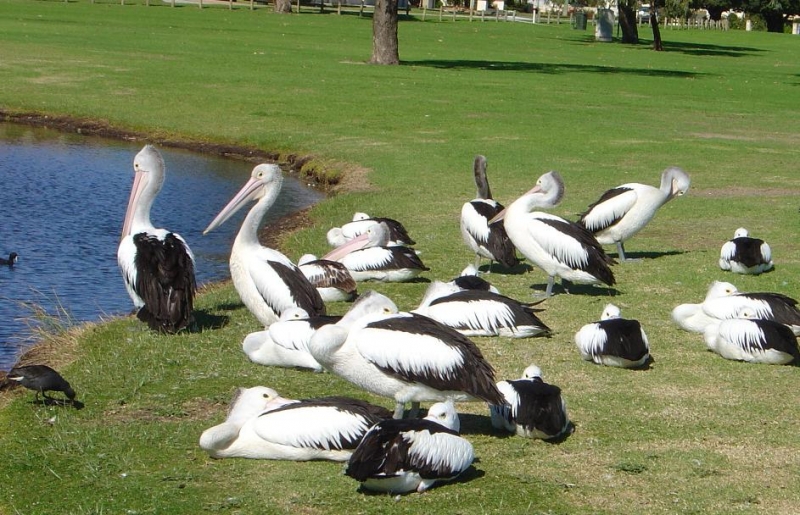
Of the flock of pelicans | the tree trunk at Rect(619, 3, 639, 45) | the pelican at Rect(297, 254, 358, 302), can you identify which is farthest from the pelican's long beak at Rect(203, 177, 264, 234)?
the tree trunk at Rect(619, 3, 639, 45)

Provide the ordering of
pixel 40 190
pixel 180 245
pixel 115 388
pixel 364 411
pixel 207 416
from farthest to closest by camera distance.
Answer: pixel 40 190, pixel 180 245, pixel 115 388, pixel 207 416, pixel 364 411

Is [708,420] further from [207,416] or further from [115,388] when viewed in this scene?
[115,388]

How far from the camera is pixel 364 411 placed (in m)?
5.79

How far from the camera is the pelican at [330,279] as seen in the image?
9.30 meters

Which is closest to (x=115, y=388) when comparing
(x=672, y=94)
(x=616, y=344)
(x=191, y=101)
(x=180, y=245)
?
(x=180, y=245)

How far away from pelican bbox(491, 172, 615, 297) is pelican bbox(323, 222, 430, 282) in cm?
98

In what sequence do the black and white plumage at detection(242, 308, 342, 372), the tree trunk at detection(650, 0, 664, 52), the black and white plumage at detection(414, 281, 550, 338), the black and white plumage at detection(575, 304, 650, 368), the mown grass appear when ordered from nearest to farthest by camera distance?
the mown grass < the black and white plumage at detection(242, 308, 342, 372) < the black and white plumage at detection(575, 304, 650, 368) < the black and white plumage at detection(414, 281, 550, 338) < the tree trunk at detection(650, 0, 664, 52)

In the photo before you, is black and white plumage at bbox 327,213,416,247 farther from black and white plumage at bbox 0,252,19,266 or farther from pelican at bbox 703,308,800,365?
pelican at bbox 703,308,800,365

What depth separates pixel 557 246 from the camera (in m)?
9.27

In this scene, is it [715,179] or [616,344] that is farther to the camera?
[715,179]

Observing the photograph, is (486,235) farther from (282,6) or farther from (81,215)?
(282,6)

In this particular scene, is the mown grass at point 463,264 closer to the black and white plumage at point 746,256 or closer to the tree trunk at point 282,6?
the black and white plumage at point 746,256

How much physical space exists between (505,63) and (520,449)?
3350cm

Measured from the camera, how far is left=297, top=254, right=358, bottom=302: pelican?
9.30 meters
